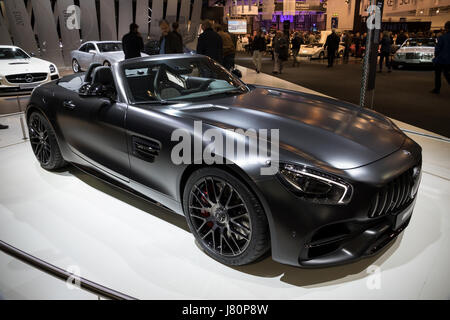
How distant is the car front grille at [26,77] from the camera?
8055mm

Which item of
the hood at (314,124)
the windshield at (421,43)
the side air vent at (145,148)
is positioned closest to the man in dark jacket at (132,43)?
the hood at (314,124)

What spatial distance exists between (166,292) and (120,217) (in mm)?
1092

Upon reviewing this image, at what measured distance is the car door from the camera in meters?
2.92

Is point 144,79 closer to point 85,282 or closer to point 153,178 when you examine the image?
point 153,178

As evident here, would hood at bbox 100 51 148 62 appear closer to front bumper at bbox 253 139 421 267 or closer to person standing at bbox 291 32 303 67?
person standing at bbox 291 32 303 67

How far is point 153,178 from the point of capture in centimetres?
272

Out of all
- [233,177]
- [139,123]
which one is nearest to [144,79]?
[139,123]

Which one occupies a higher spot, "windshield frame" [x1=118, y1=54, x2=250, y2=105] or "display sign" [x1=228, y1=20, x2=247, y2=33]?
"display sign" [x1=228, y1=20, x2=247, y2=33]

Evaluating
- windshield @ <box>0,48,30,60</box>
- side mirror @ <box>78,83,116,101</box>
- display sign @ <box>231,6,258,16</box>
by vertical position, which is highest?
display sign @ <box>231,6,258,16</box>

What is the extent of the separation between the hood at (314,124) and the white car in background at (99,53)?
29.1ft

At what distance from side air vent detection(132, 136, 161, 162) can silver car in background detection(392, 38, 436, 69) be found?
13847 millimetres

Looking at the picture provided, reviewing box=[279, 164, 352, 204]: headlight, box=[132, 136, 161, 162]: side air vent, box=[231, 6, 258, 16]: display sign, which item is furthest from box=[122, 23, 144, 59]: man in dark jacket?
box=[231, 6, 258, 16]: display sign

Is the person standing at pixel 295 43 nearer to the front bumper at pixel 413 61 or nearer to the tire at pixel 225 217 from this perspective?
the front bumper at pixel 413 61

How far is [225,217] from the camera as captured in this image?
236cm
